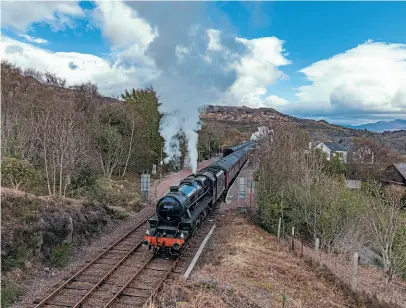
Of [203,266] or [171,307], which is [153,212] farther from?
[171,307]

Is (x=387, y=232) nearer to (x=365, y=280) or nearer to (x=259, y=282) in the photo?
(x=365, y=280)

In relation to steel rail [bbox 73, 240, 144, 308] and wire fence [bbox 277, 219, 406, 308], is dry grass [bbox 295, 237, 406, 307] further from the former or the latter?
steel rail [bbox 73, 240, 144, 308]

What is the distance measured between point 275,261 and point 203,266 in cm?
308

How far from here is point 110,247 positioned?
45.2ft

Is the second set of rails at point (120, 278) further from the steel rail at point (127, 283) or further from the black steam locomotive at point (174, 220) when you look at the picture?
the black steam locomotive at point (174, 220)

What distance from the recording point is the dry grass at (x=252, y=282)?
9.56m

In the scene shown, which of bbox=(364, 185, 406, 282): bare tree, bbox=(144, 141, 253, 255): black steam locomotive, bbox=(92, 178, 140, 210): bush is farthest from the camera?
bbox=(92, 178, 140, 210): bush

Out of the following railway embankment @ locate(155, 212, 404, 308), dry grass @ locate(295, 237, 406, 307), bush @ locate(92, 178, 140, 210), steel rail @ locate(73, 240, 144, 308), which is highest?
bush @ locate(92, 178, 140, 210)

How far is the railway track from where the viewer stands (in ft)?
31.2

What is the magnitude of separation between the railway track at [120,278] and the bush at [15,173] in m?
5.96

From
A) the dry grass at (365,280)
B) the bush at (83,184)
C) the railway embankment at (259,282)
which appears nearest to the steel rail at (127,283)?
the railway embankment at (259,282)

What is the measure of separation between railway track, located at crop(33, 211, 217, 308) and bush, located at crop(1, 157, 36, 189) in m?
5.96

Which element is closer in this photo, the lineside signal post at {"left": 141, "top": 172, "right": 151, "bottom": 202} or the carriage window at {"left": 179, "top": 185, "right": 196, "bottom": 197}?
the carriage window at {"left": 179, "top": 185, "right": 196, "bottom": 197}

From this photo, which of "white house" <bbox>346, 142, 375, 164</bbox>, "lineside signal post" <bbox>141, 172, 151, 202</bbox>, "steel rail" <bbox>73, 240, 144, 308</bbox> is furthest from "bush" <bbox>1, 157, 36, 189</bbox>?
"white house" <bbox>346, 142, 375, 164</bbox>
